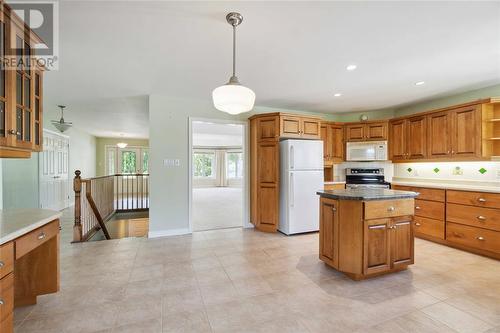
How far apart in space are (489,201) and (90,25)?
4996mm

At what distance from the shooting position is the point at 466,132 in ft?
11.6

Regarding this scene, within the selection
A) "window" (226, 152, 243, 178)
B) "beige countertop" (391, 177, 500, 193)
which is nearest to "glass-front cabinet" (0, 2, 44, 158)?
"beige countertop" (391, 177, 500, 193)

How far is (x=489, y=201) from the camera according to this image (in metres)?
3.04

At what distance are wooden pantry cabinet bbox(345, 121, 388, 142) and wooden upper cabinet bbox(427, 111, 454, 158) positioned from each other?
0.82 meters

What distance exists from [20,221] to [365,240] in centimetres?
301

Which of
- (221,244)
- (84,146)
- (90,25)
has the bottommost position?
(221,244)

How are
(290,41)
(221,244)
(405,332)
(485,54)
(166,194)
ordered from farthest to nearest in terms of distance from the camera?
(166,194) → (221,244) → (485,54) → (290,41) → (405,332)

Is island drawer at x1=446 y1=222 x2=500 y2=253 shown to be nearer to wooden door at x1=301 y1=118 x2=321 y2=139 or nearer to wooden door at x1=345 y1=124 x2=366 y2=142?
wooden door at x1=345 y1=124 x2=366 y2=142

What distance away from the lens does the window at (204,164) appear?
13.0 metres

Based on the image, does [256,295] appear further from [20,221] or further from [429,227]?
[429,227]

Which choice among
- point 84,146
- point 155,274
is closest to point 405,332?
point 155,274

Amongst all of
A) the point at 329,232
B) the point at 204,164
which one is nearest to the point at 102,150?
the point at 204,164

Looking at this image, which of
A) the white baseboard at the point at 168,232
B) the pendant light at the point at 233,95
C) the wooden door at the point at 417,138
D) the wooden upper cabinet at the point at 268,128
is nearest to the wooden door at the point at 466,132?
the wooden door at the point at 417,138

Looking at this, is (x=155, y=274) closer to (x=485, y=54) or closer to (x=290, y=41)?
(x=290, y=41)
